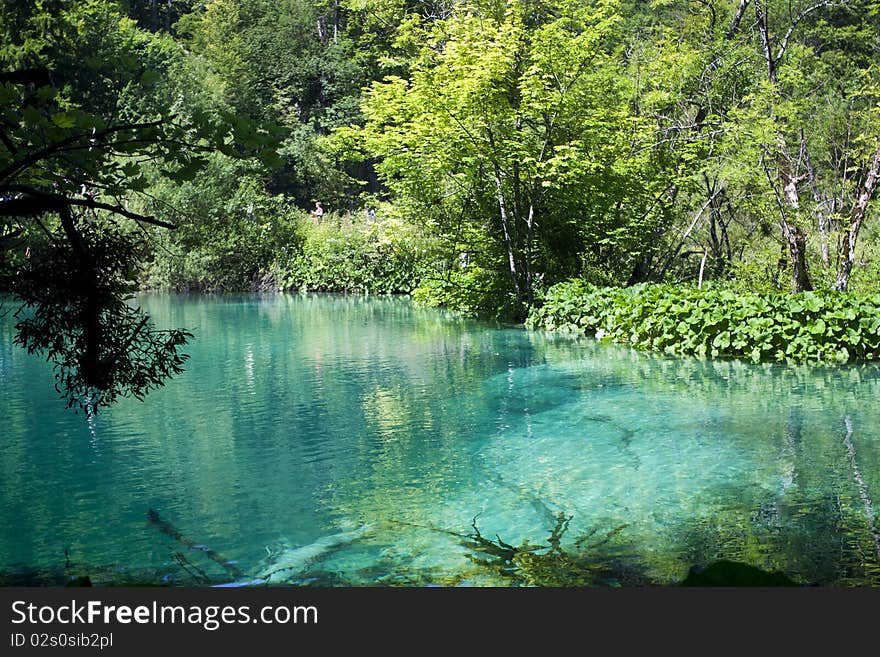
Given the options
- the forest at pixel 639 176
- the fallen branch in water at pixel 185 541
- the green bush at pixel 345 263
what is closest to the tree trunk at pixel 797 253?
the forest at pixel 639 176

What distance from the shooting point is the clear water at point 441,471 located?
15.5 feet

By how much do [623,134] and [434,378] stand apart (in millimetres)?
7403

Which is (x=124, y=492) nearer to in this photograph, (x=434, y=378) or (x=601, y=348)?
(x=434, y=378)

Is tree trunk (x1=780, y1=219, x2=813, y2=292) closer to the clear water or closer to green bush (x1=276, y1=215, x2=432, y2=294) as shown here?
the clear water

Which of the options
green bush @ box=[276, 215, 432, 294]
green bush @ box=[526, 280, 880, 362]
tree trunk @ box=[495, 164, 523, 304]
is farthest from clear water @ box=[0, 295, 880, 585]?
green bush @ box=[276, 215, 432, 294]

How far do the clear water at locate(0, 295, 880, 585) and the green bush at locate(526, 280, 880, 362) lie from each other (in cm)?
53

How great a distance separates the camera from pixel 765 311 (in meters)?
11.3

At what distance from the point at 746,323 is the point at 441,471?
257 inches

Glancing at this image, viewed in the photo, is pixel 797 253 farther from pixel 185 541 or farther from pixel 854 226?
pixel 185 541

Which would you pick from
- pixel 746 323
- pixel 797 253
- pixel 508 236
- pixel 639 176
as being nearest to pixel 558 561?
pixel 746 323

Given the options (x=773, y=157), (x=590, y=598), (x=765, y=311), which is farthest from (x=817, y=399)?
(x=590, y=598)

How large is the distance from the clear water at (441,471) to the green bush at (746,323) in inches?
21.0

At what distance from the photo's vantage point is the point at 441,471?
21.3ft

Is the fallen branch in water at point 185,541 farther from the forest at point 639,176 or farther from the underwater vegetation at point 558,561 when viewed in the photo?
the forest at point 639,176
